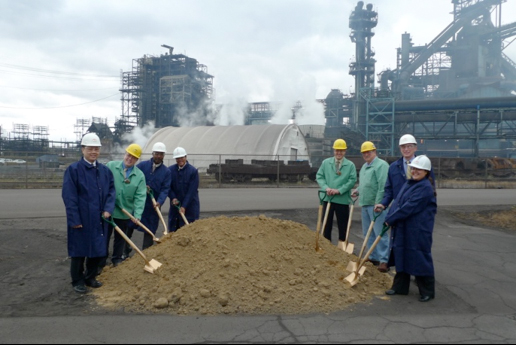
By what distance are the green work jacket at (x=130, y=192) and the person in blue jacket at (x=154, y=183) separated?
44 cm

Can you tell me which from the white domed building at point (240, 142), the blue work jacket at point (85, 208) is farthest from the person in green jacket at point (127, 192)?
the white domed building at point (240, 142)

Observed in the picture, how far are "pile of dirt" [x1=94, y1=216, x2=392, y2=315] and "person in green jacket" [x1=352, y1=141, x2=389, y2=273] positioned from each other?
592mm

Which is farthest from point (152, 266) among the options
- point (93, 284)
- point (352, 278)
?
point (352, 278)

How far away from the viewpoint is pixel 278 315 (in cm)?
457

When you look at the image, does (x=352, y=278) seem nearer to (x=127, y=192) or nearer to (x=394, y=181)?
(x=394, y=181)

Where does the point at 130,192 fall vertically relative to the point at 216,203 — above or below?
above

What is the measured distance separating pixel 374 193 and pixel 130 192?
3.55 metres

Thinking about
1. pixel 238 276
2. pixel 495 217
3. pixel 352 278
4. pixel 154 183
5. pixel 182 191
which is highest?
pixel 154 183

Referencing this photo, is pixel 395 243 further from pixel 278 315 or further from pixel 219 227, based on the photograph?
pixel 219 227

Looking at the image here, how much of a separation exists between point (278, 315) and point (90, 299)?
216 cm

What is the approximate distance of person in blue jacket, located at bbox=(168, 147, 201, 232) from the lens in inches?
277

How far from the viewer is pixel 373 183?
6781 millimetres

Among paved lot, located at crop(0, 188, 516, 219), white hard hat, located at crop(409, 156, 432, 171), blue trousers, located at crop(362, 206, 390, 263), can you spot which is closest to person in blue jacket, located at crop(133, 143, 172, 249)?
blue trousers, located at crop(362, 206, 390, 263)

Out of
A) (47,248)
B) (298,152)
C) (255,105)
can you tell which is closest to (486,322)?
(47,248)
